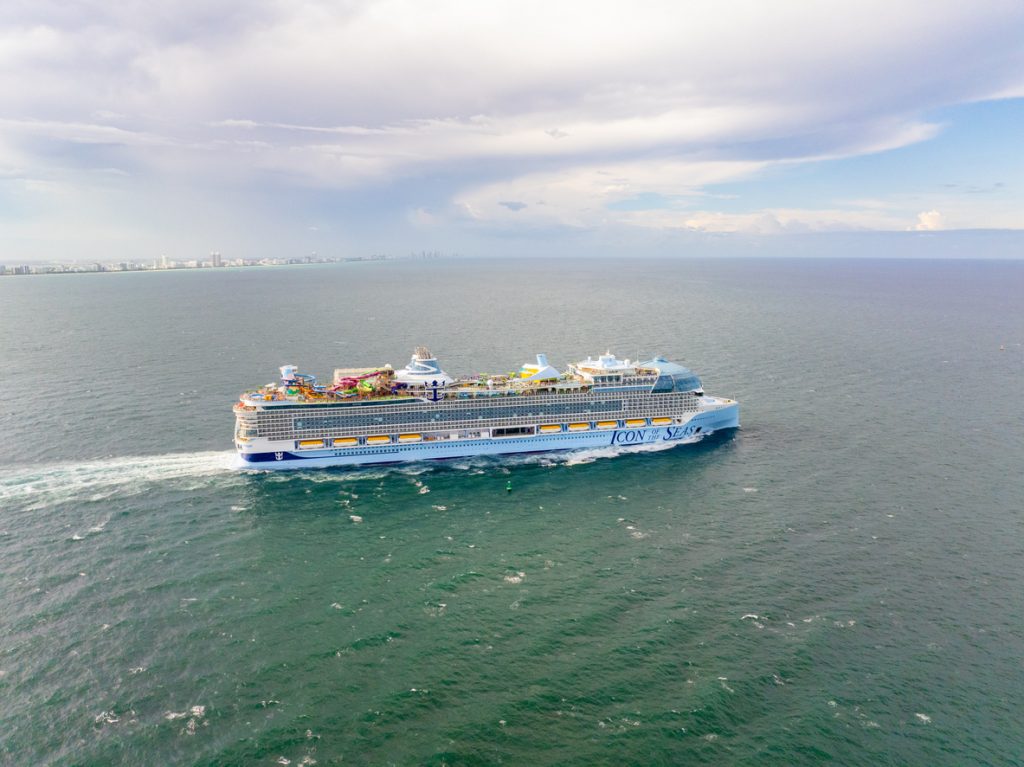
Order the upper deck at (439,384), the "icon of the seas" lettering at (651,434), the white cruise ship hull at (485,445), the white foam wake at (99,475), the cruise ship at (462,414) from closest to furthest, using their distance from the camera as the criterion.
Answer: the white foam wake at (99,475) → the white cruise ship hull at (485,445) → the cruise ship at (462,414) → the upper deck at (439,384) → the "icon of the seas" lettering at (651,434)

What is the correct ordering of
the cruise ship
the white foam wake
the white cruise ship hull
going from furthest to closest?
1. the cruise ship
2. the white cruise ship hull
3. the white foam wake

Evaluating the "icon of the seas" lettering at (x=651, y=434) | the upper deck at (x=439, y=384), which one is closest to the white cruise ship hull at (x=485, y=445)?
the "icon of the seas" lettering at (x=651, y=434)

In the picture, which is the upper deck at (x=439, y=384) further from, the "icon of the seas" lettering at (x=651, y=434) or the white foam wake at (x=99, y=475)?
the white foam wake at (x=99, y=475)

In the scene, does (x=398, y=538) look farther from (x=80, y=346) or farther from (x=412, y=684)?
(x=80, y=346)

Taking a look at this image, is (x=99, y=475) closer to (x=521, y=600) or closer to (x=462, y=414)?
(x=462, y=414)

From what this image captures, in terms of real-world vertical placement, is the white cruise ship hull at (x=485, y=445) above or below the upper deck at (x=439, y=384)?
below

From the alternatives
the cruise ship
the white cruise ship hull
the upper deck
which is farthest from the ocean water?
the upper deck

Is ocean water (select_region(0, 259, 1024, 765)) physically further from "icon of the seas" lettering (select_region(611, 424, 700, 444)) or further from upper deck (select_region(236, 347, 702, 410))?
upper deck (select_region(236, 347, 702, 410))
